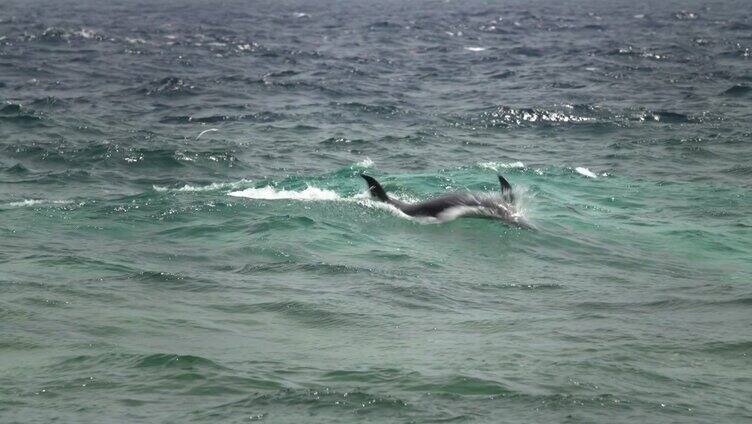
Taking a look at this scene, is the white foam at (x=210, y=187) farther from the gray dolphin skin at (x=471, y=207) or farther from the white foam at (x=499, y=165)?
the white foam at (x=499, y=165)

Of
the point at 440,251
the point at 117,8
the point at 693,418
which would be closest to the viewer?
the point at 693,418

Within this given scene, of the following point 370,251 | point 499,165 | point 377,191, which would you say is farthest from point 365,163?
point 370,251

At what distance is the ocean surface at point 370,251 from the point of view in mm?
9523

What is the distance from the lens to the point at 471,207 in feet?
57.9

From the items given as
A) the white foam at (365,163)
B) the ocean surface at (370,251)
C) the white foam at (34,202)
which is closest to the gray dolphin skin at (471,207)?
the ocean surface at (370,251)

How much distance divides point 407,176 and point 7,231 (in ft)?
29.4

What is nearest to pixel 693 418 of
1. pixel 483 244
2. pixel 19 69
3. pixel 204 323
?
pixel 204 323

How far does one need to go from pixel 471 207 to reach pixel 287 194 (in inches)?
162

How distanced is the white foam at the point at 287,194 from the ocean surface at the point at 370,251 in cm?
11

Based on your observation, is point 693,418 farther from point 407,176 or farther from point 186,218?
point 407,176

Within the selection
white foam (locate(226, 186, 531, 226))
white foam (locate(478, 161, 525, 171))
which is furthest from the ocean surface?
white foam (locate(478, 161, 525, 171))

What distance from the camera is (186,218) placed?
57.6 ft

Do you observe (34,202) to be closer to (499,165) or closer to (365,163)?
(365,163)

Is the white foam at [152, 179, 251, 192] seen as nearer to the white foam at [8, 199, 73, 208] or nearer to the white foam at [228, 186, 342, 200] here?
the white foam at [228, 186, 342, 200]
